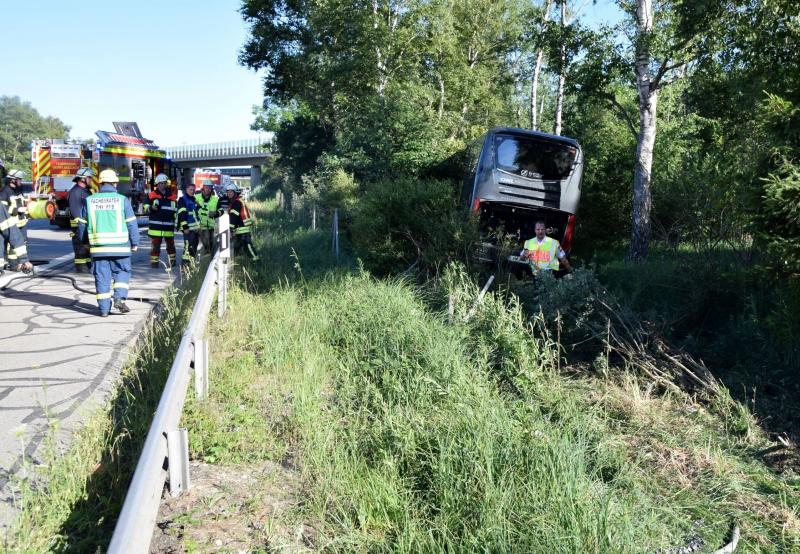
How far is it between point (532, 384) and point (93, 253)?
603 centimetres

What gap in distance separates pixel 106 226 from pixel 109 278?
0.68 meters

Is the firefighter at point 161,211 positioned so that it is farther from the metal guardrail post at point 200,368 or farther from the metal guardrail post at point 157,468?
the metal guardrail post at point 157,468

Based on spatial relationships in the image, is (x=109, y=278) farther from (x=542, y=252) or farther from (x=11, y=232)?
(x=542, y=252)

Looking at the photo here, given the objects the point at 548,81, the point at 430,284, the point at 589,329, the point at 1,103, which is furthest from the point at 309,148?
the point at 1,103

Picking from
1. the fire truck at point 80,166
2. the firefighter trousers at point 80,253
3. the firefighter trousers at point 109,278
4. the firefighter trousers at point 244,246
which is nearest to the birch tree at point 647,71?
the firefighter trousers at point 244,246

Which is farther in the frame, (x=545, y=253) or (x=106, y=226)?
(x=545, y=253)

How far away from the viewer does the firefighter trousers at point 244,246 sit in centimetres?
1148

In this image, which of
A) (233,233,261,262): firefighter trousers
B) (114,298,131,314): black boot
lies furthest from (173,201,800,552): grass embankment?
(233,233,261,262): firefighter trousers

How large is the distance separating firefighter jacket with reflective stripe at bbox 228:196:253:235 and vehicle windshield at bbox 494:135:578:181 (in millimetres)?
4780

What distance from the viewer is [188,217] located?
12219mm

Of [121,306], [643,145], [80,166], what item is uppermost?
[643,145]

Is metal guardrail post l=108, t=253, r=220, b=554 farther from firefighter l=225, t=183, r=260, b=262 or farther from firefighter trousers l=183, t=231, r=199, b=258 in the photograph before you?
firefighter trousers l=183, t=231, r=199, b=258

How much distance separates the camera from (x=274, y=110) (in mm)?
62375

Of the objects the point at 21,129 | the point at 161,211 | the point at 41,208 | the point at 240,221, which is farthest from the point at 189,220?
the point at 21,129
